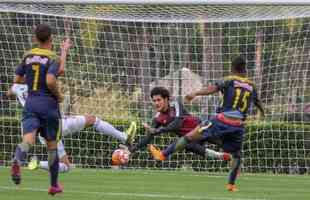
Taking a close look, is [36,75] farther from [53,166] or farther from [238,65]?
[238,65]

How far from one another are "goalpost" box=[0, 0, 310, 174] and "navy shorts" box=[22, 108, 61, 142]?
8.10 metres

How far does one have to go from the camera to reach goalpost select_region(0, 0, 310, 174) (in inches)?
771

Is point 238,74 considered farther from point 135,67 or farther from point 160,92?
point 135,67

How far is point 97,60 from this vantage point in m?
19.9

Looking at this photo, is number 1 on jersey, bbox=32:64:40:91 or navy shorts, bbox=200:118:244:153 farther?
navy shorts, bbox=200:118:244:153

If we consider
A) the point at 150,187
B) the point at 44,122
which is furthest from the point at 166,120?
the point at 44,122

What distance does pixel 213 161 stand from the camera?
1989 centimetres

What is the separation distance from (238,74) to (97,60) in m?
7.35

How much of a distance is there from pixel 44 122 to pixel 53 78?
1.83 ft

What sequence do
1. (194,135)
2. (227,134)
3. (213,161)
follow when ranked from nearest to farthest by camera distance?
(227,134)
(194,135)
(213,161)

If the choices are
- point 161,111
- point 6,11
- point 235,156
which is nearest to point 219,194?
point 235,156

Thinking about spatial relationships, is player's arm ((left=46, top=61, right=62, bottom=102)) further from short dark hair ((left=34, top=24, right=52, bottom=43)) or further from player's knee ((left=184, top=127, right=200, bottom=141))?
player's knee ((left=184, top=127, right=200, bottom=141))

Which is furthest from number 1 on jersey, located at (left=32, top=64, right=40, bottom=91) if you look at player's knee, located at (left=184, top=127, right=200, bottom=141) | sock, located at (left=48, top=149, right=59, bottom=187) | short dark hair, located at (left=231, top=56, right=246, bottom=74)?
player's knee, located at (left=184, top=127, right=200, bottom=141)

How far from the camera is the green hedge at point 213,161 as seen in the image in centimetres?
1955
